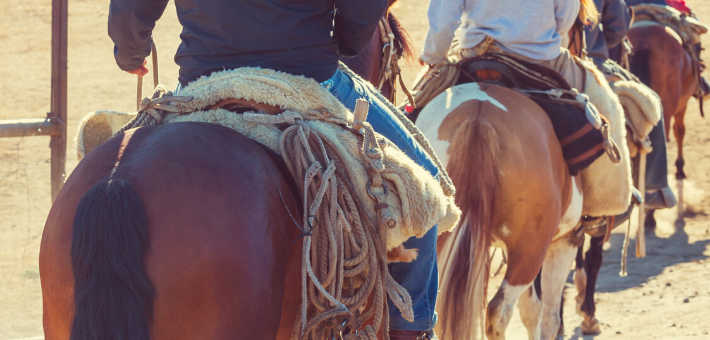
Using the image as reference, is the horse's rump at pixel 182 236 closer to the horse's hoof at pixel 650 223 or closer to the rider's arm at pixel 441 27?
the rider's arm at pixel 441 27

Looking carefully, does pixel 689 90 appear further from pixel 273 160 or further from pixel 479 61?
pixel 273 160

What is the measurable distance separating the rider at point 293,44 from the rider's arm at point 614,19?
4.01m

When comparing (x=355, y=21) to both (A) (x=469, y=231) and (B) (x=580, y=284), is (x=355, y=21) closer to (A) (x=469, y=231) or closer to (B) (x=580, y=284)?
(A) (x=469, y=231)

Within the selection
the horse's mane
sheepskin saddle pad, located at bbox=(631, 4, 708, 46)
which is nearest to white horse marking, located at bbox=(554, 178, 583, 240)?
Answer: the horse's mane

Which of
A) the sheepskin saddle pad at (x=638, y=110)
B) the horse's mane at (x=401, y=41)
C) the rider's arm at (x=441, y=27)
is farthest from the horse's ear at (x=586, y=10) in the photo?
the horse's mane at (x=401, y=41)

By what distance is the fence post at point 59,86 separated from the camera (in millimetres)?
3697

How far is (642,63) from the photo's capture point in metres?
6.83

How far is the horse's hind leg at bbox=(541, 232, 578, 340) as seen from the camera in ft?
13.3

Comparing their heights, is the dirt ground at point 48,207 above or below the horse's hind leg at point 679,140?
below

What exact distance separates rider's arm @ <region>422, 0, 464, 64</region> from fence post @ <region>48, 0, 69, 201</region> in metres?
1.99

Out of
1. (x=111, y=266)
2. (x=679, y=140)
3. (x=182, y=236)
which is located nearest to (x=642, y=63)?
(x=679, y=140)

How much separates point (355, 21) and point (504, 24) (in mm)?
1759

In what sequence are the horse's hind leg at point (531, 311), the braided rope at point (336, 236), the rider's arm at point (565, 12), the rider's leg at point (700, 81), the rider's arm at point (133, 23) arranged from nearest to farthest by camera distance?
the braided rope at point (336, 236) < the rider's arm at point (133, 23) < the rider's arm at point (565, 12) < the horse's hind leg at point (531, 311) < the rider's leg at point (700, 81)

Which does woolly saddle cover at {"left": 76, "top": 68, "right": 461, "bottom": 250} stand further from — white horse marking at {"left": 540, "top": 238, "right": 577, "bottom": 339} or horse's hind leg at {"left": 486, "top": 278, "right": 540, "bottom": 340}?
white horse marking at {"left": 540, "top": 238, "right": 577, "bottom": 339}
